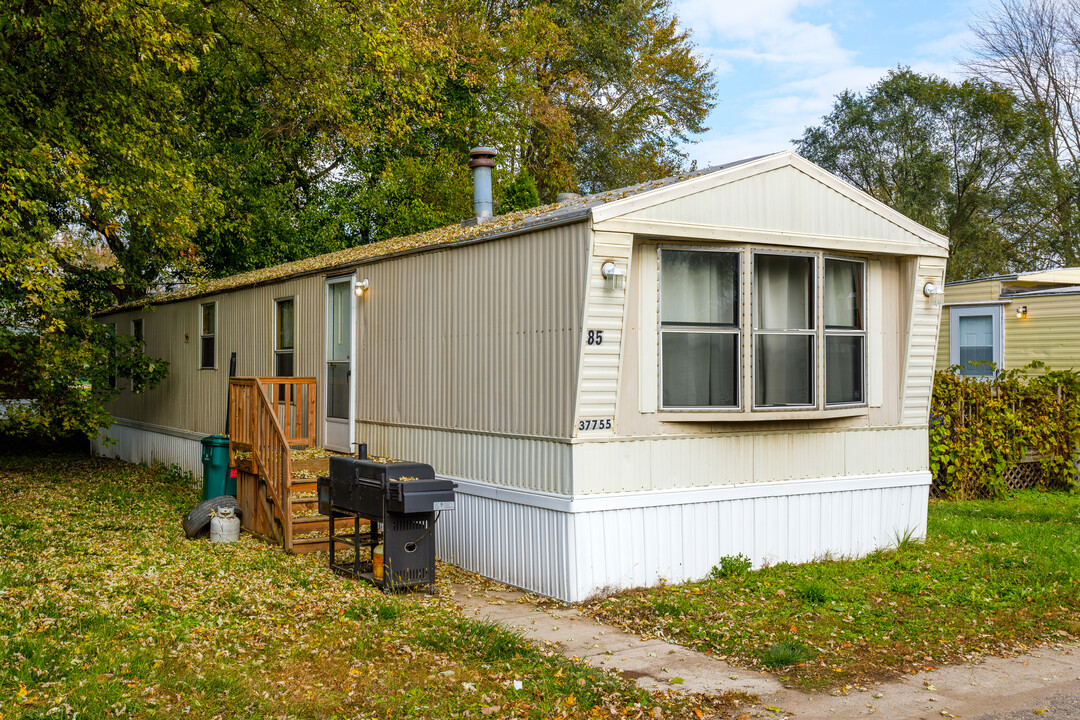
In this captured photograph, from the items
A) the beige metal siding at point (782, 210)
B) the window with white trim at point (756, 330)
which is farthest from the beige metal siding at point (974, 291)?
the window with white trim at point (756, 330)

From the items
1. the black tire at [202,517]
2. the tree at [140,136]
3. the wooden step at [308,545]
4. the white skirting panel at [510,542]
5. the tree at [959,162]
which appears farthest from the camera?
the tree at [959,162]

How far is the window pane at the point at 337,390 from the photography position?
10.7m

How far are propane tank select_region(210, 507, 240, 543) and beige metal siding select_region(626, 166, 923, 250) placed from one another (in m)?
5.06

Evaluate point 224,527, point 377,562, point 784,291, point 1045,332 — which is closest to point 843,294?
point 784,291

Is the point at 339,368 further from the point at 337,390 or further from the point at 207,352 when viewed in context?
the point at 207,352

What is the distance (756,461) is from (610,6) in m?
21.3

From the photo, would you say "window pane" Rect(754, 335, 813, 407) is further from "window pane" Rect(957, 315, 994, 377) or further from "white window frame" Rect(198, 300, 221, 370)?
"window pane" Rect(957, 315, 994, 377)

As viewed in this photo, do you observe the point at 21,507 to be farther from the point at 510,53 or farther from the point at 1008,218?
the point at 1008,218

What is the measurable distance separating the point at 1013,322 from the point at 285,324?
1204 cm

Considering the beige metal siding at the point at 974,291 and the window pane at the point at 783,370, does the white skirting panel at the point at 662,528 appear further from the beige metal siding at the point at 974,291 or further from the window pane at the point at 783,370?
the beige metal siding at the point at 974,291

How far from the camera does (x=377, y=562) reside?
7586 mm

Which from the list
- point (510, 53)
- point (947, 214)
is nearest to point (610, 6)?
point (510, 53)

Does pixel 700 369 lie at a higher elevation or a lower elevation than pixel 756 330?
lower

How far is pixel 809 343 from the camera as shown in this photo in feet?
27.1
